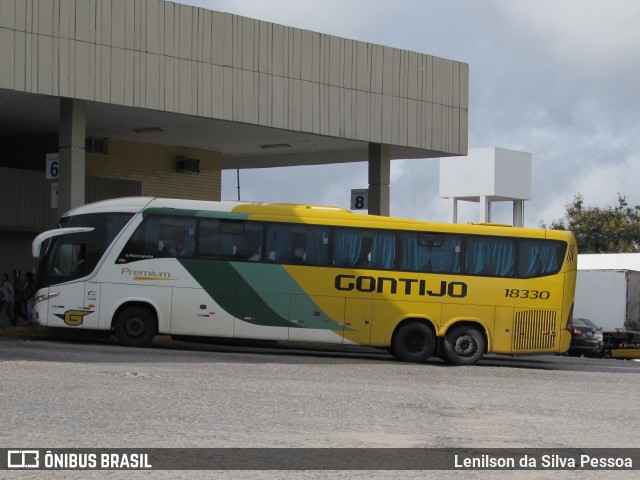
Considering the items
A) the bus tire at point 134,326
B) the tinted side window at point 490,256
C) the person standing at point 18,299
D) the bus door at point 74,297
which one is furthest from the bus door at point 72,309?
the tinted side window at point 490,256

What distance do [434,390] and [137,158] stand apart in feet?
67.9

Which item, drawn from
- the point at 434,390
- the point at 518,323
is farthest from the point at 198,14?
the point at 434,390

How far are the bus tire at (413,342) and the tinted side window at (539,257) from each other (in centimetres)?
246

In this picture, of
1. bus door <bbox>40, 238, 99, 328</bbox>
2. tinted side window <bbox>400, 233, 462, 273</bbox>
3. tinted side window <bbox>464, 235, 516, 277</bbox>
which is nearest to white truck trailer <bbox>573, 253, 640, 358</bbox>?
tinted side window <bbox>464, 235, 516, 277</bbox>

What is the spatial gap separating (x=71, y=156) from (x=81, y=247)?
424 centimetres

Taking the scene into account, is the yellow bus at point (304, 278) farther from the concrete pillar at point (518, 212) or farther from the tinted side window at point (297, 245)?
the concrete pillar at point (518, 212)

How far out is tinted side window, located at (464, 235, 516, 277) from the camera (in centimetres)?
2556

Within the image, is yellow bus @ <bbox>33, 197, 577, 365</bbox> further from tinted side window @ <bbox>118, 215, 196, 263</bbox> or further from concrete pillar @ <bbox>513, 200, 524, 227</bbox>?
concrete pillar @ <bbox>513, 200, 524, 227</bbox>

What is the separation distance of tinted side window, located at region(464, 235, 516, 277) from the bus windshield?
737 centimetres

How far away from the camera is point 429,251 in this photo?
2539 cm

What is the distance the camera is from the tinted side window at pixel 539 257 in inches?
1009

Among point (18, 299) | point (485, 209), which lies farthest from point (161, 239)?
point (485, 209)

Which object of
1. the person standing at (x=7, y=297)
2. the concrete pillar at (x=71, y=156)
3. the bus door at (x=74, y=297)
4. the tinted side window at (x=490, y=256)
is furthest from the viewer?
the person standing at (x=7, y=297)

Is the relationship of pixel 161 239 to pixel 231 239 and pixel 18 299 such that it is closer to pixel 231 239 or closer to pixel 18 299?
pixel 231 239
